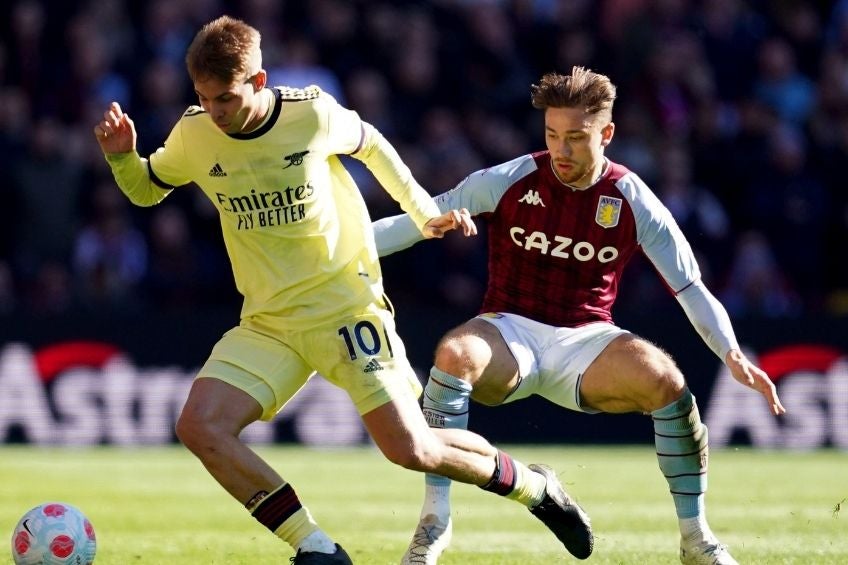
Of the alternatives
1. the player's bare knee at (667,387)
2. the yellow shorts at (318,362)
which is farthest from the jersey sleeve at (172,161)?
the player's bare knee at (667,387)

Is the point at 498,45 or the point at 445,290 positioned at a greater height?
A: the point at 498,45

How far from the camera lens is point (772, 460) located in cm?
1345

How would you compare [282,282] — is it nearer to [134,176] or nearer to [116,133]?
[134,176]

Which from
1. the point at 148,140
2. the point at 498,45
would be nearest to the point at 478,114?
the point at 498,45

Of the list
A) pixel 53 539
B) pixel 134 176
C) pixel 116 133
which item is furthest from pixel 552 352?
pixel 53 539

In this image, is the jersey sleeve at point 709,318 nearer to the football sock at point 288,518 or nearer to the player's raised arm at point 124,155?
the football sock at point 288,518

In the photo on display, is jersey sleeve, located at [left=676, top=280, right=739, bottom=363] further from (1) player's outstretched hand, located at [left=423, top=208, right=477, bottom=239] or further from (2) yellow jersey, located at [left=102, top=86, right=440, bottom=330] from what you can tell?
(2) yellow jersey, located at [left=102, top=86, right=440, bottom=330]

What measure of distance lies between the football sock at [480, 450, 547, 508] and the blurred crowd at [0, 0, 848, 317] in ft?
24.6

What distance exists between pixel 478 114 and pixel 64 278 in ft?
14.5

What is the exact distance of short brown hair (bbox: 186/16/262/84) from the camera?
21.0ft

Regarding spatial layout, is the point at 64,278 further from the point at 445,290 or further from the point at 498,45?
the point at 498,45

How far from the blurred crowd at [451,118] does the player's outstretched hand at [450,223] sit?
783cm

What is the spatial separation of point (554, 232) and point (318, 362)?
155 centimetres

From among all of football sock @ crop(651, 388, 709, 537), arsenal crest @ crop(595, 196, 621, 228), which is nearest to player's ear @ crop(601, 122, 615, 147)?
arsenal crest @ crop(595, 196, 621, 228)
